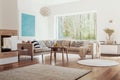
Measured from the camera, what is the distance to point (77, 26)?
383 inches

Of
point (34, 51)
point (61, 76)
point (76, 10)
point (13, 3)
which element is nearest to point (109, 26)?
point (76, 10)

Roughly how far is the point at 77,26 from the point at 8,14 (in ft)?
17.6

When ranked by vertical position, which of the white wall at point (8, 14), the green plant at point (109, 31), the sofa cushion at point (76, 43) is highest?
the white wall at point (8, 14)

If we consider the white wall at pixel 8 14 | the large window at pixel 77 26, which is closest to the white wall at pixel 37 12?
the large window at pixel 77 26

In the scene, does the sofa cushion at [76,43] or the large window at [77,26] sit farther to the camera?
the large window at [77,26]

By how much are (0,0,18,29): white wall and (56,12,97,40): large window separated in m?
5.03

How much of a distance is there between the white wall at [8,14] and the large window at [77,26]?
5026mm

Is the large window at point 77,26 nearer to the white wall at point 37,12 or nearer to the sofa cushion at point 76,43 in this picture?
the white wall at point 37,12

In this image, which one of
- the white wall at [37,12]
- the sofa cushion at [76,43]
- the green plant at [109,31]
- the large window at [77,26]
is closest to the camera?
the sofa cushion at [76,43]

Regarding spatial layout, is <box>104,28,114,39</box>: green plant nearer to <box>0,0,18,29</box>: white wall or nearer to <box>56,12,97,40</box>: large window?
<box>56,12,97,40</box>: large window

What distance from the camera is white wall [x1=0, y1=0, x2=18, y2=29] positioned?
500cm

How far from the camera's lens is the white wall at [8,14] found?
16.4ft

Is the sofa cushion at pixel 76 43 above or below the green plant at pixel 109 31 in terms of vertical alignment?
below

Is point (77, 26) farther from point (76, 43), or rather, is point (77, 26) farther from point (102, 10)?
point (76, 43)
